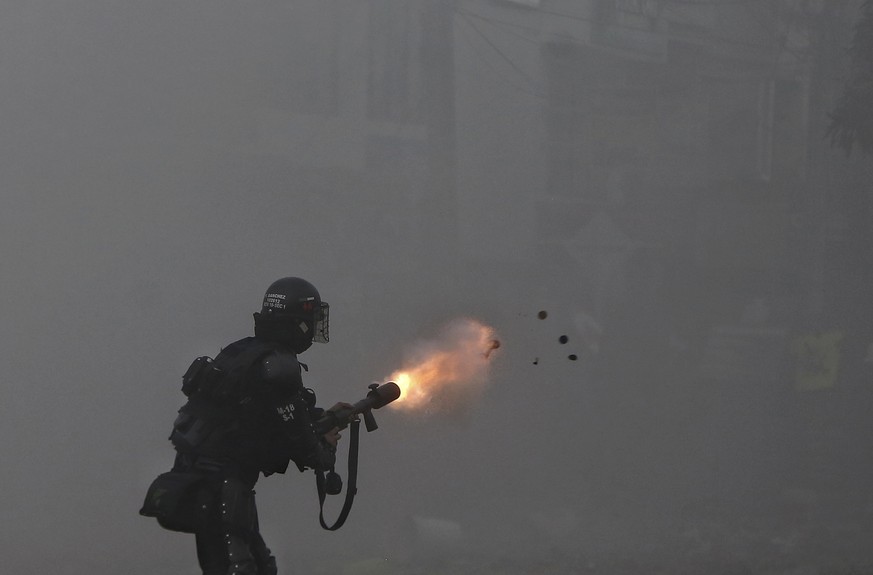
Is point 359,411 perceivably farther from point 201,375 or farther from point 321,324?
point 201,375

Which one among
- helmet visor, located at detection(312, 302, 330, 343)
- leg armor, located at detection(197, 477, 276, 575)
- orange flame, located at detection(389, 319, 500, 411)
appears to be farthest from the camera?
orange flame, located at detection(389, 319, 500, 411)

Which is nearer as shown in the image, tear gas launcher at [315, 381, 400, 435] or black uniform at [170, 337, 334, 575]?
black uniform at [170, 337, 334, 575]

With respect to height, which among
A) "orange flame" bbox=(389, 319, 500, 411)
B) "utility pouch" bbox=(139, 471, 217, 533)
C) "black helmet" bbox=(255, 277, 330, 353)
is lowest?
"utility pouch" bbox=(139, 471, 217, 533)

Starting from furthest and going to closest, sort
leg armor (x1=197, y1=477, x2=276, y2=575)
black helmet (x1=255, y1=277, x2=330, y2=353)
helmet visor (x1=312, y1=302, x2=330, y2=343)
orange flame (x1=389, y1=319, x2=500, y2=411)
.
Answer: orange flame (x1=389, y1=319, x2=500, y2=411), helmet visor (x1=312, y1=302, x2=330, y2=343), black helmet (x1=255, y1=277, x2=330, y2=353), leg armor (x1=197, y1=477, x2=276, y2=575)

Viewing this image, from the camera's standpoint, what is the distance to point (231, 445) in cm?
486

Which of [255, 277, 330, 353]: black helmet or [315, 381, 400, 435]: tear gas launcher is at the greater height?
[255, 277, 330, 353]: black helmet

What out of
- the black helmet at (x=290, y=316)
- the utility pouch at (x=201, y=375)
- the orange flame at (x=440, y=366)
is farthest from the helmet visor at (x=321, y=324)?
the orange flame at (x=440, y=366)

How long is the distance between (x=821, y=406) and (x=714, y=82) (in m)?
4.00

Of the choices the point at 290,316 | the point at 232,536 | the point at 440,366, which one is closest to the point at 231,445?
the point at 232,536

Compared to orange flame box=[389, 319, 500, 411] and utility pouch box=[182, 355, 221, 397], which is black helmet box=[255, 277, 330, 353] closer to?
utility pouch box=[182, 355, 221, 397]

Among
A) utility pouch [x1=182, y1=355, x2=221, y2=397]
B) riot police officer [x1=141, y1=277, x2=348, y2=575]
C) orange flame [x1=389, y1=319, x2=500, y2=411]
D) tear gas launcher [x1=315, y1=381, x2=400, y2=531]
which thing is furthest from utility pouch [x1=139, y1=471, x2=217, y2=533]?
orange flame [x1=389, y1=319, x2=500, y2=411]

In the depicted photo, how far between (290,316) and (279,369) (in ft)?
1.16

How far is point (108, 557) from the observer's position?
28.6ft

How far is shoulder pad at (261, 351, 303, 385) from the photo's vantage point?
4785 mm
